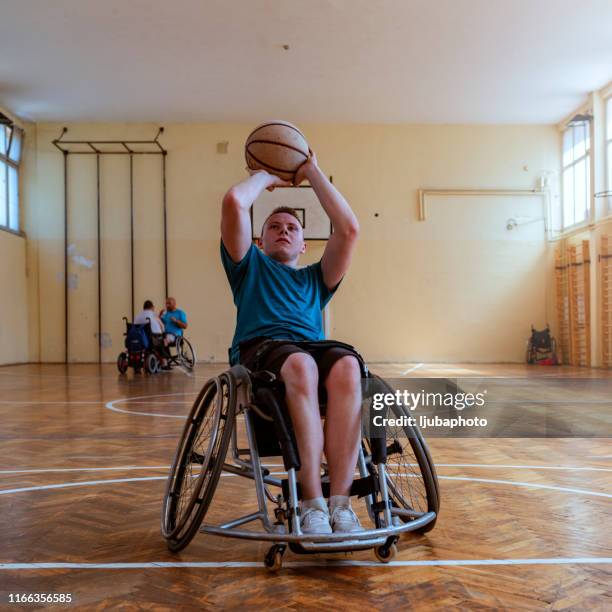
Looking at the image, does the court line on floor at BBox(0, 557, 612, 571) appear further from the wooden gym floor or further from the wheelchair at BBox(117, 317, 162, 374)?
the wheelchair at BBox(117, 317, 162, 374)

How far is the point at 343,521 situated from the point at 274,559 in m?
0.20

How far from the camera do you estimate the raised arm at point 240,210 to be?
2131mm

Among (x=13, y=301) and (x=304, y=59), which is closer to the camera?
(x=304, y=59)

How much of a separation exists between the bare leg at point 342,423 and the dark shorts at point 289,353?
0.03 metres

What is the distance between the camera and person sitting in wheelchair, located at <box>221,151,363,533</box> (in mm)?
1897

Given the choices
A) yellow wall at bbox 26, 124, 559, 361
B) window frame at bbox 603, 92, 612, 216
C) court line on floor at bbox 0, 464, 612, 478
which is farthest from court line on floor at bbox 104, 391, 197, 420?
window frame at bbox 603, 92, 612, 216

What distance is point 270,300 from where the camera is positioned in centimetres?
229

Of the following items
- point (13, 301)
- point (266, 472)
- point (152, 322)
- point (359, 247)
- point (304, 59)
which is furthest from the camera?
point (359, 247)

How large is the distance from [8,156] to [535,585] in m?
14.1

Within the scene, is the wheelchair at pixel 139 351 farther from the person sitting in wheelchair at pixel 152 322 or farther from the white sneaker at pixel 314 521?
the white sneaker at pixel 314 521

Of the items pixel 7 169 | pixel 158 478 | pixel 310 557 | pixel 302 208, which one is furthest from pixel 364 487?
pixel 7 169

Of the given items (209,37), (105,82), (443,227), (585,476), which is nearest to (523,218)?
(443,227)

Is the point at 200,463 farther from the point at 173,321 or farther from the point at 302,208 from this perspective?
the point at 302,208

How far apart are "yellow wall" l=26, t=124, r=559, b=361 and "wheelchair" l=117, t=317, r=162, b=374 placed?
149 inches
